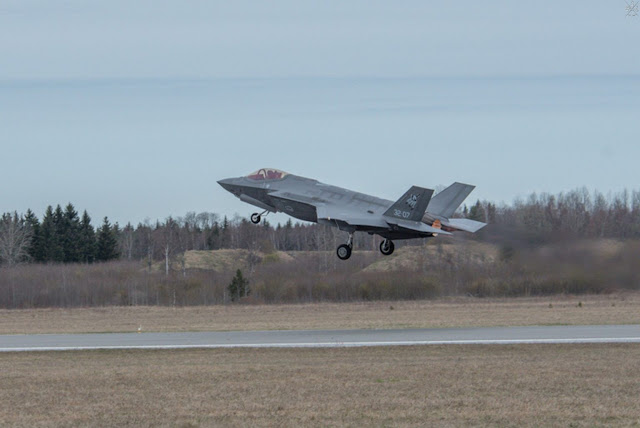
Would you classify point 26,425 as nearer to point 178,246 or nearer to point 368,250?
point 368,250

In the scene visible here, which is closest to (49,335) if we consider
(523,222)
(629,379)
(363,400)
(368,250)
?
(523,222)

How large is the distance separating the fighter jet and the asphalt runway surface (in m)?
3.55

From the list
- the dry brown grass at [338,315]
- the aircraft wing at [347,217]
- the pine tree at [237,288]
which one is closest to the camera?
the aircraft wing at [347,217]

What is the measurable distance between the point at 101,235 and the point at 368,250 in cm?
3419

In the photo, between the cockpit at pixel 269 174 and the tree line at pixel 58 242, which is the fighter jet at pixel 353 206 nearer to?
the cockpit at pixel 269 174

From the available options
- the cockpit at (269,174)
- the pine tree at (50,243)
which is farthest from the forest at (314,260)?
the cockpit at (269,174)

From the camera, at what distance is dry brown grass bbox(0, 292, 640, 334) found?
45.8 metres

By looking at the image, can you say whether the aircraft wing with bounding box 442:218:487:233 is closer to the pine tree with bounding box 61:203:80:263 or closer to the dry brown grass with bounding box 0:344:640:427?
the dry brown grass with bounding box 0:344:640:427

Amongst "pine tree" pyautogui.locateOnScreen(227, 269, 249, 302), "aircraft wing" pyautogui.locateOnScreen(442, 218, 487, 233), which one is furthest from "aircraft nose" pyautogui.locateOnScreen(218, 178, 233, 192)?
"pine tree" pyautogui.locateOnScreen(227, 269, 249, 302)

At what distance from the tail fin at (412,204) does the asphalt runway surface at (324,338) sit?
463cm

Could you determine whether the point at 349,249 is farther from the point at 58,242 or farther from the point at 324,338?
the point at 58,242

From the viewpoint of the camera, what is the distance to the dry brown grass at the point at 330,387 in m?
20.4

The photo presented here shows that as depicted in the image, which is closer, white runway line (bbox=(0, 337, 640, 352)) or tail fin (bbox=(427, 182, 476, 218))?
white runway line (bbox=(0, 337, 640, 352))

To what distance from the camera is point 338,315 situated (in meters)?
55.1
